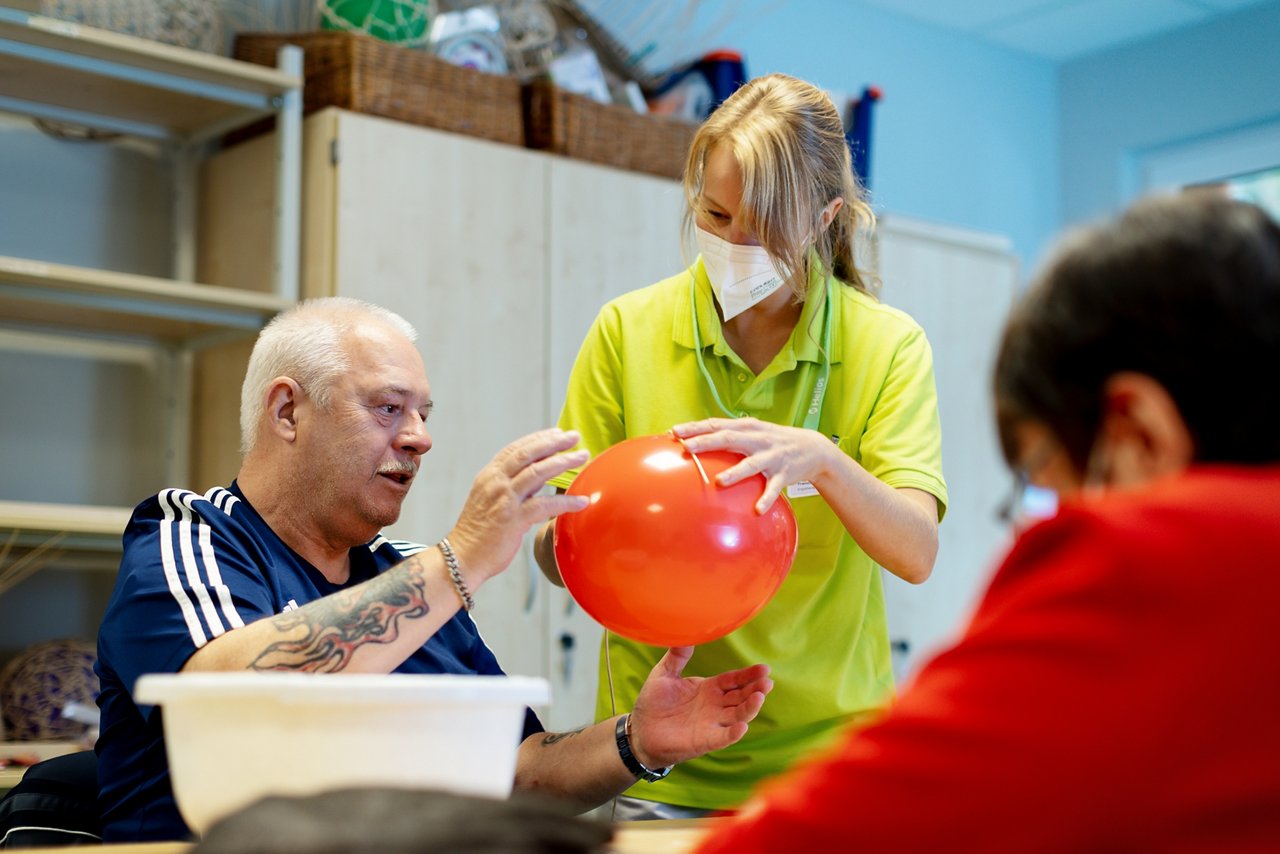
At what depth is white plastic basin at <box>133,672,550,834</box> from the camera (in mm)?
878

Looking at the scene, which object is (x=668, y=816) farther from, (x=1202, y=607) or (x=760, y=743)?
(x=1202, y=607)

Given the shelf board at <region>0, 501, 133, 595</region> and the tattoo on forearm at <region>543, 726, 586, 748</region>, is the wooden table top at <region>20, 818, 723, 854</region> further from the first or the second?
the shelf board at <region>0, 501, 133, 595</region>

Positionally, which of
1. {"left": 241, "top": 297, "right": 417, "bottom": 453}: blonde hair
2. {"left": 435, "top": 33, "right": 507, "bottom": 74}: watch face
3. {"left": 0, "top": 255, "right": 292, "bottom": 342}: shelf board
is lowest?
{"left": 241, "top": 297, "right": 417, "bottom": 453}: blonde hair

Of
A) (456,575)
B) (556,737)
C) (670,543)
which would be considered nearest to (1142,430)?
(670,543)

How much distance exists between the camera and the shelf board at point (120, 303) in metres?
2.40

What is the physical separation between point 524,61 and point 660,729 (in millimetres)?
2022

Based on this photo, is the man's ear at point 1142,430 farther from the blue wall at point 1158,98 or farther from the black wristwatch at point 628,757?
the blue wall at point 1158,98

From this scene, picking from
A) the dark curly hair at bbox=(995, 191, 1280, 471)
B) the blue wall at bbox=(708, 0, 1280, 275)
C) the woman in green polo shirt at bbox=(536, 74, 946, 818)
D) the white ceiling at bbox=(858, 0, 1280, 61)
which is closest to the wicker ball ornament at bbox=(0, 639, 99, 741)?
the woman in green polo shirt at bbox=(536, 74, 946, 818)

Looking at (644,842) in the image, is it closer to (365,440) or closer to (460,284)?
(365,440)

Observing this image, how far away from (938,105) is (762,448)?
11.0 feet

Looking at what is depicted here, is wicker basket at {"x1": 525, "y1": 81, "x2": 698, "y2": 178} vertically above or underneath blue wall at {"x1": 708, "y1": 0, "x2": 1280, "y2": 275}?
underneath

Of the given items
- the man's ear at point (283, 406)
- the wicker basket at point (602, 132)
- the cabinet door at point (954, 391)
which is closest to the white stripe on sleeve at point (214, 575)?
the man's ear at point (283, 406)

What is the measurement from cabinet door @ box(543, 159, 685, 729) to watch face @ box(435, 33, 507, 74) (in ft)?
0.81

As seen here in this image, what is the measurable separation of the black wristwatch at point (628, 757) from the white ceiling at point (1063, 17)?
10.6 feet
